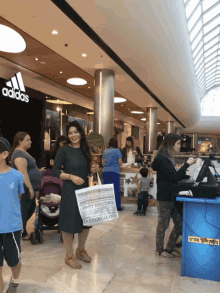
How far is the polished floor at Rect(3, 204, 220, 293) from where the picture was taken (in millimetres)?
2814

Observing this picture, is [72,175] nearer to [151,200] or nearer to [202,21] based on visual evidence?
[151,200]

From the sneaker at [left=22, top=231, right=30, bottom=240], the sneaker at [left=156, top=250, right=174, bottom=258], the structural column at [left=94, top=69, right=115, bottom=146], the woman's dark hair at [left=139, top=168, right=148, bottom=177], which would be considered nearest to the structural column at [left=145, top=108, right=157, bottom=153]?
the structural column at [left=94, top=69, right=115, bottom=146]

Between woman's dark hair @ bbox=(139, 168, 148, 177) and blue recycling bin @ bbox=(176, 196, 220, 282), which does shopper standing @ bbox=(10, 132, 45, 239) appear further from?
woman's dark hair @ bbox=(139, 168, 148, 177)

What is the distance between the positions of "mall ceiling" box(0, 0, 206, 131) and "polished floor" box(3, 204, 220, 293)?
4341mm

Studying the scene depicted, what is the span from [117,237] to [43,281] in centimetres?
186

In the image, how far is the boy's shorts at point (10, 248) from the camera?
2230 millimetres

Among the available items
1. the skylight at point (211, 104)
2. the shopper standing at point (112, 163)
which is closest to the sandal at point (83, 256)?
A: the shopper standing at point (112, 163)

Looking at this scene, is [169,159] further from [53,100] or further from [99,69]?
[53,100]

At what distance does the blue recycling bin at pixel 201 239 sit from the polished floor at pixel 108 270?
109mm

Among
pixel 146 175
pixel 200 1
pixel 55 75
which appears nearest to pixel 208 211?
pixel 146 175

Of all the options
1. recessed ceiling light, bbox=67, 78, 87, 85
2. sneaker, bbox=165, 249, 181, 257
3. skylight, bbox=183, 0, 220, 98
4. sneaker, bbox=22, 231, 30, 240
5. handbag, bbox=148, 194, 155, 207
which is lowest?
sneaker, bbox=165, 249, 181, 257

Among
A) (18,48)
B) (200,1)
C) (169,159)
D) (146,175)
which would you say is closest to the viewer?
(169,159)

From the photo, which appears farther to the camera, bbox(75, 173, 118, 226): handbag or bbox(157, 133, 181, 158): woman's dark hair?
bbox(157, 133, 181, 158): woman's dark hair

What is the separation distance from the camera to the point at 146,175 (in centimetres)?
667
